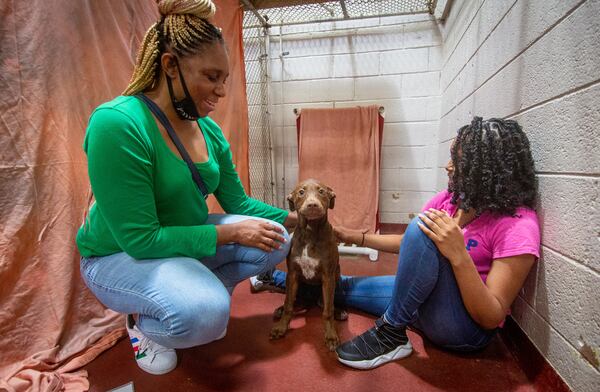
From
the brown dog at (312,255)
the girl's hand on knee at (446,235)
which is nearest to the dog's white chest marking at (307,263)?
the brown dog at (312,255)

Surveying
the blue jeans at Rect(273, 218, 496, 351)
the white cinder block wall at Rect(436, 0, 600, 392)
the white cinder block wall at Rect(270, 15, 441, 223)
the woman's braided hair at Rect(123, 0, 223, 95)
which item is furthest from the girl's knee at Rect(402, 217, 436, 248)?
the white cinder block wall at Rect(270, 15, 441, 223)

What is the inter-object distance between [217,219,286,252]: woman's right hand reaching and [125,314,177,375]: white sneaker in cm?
50

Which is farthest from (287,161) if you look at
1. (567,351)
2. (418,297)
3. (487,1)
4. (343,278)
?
(567,351)

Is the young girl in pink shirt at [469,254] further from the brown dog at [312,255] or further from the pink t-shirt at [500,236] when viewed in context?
the brown dog at [312,255]

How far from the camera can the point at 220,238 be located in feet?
3.61

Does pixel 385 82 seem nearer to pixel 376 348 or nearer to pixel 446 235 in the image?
pixel 446 235

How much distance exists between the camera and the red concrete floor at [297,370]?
1.11 meters

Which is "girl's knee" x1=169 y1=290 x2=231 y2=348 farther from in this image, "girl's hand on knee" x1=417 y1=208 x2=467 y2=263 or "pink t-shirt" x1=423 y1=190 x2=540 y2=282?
"pink t-shirt" x1=423 y1=190 x2=540 y2=282

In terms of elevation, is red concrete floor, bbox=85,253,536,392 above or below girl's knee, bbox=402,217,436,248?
below

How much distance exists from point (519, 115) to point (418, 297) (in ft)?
2.61

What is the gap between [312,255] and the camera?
141cm

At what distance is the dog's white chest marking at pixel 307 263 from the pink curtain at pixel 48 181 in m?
0.88

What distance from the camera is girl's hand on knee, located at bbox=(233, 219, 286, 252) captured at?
1.16 metres

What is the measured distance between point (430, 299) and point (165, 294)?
3.06 feet
